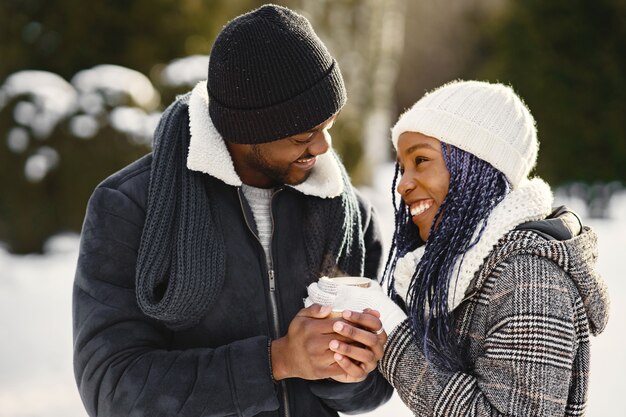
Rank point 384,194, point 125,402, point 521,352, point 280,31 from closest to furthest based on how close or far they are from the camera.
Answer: point 521,352, point 125,402, point 280,31, point 384,194

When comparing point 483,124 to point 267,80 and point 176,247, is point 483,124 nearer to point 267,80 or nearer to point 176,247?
point 267,80

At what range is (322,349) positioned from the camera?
1.83m

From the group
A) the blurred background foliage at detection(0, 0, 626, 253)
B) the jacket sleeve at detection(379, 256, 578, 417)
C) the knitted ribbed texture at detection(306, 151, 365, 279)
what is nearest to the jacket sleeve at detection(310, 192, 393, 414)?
the knitted ribbed texture at detection(306, 151, 365, 279)

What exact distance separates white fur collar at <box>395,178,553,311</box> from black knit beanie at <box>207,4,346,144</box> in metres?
0.55

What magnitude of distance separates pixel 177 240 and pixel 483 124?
87 cm

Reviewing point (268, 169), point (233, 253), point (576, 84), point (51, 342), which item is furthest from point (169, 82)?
point (576, 84)

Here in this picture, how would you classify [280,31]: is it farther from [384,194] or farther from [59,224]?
[384,194]

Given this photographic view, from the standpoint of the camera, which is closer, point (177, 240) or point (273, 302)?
point (177, 240)

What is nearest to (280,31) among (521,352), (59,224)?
(521,352)

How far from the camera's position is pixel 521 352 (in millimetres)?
1734

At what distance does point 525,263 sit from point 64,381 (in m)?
4.17

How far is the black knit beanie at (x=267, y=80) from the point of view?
2004 mm

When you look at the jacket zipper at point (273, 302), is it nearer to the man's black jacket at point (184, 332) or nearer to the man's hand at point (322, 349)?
the man's black jacket at point (184, 332)

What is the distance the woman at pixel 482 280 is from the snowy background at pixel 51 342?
2.81 m
